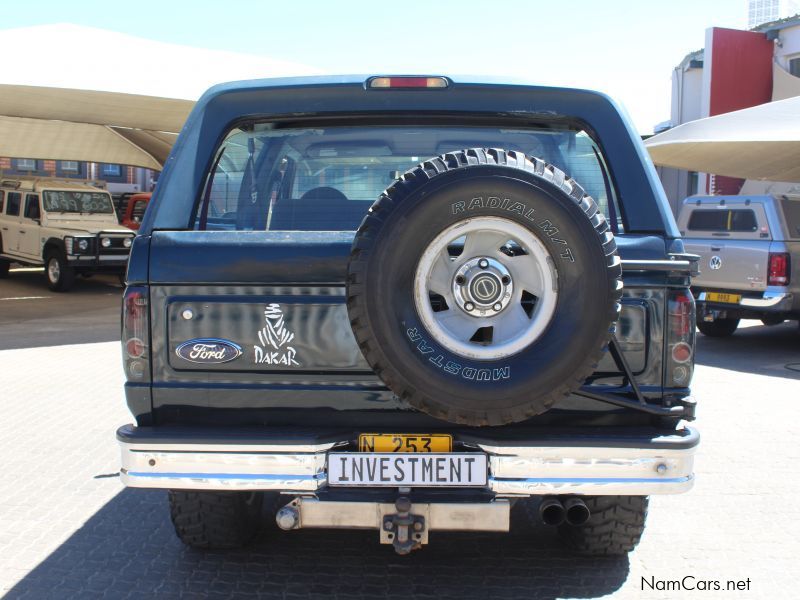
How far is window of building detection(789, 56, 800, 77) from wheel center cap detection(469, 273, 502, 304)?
2005 cm

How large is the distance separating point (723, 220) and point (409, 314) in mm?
8685

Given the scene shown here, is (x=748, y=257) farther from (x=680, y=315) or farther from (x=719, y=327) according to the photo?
Answer: (x=680, y=315)

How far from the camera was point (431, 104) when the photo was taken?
3.34 meters

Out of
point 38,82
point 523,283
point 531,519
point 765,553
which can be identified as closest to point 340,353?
point 523,283

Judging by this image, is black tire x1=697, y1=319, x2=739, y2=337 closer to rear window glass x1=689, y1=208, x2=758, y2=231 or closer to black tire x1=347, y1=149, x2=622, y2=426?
rear window glass x1=689, y1=208, x2=758, y2=231

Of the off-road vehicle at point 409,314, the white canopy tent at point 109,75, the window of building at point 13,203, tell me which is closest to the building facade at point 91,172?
the white canopy tent at point 109,75

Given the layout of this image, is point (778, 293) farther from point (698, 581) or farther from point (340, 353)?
point (340, 353)

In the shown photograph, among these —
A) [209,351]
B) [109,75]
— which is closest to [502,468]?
[209,351]

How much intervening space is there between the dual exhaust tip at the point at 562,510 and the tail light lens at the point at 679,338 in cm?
53

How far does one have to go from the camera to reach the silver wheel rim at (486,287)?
2721 mm

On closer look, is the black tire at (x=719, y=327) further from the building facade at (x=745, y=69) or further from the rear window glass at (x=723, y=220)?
the building facade at (x=745, y=69)

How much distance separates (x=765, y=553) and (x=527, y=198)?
2.23 m

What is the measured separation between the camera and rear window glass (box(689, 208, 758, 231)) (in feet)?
32.9

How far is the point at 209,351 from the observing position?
3.01 meters
